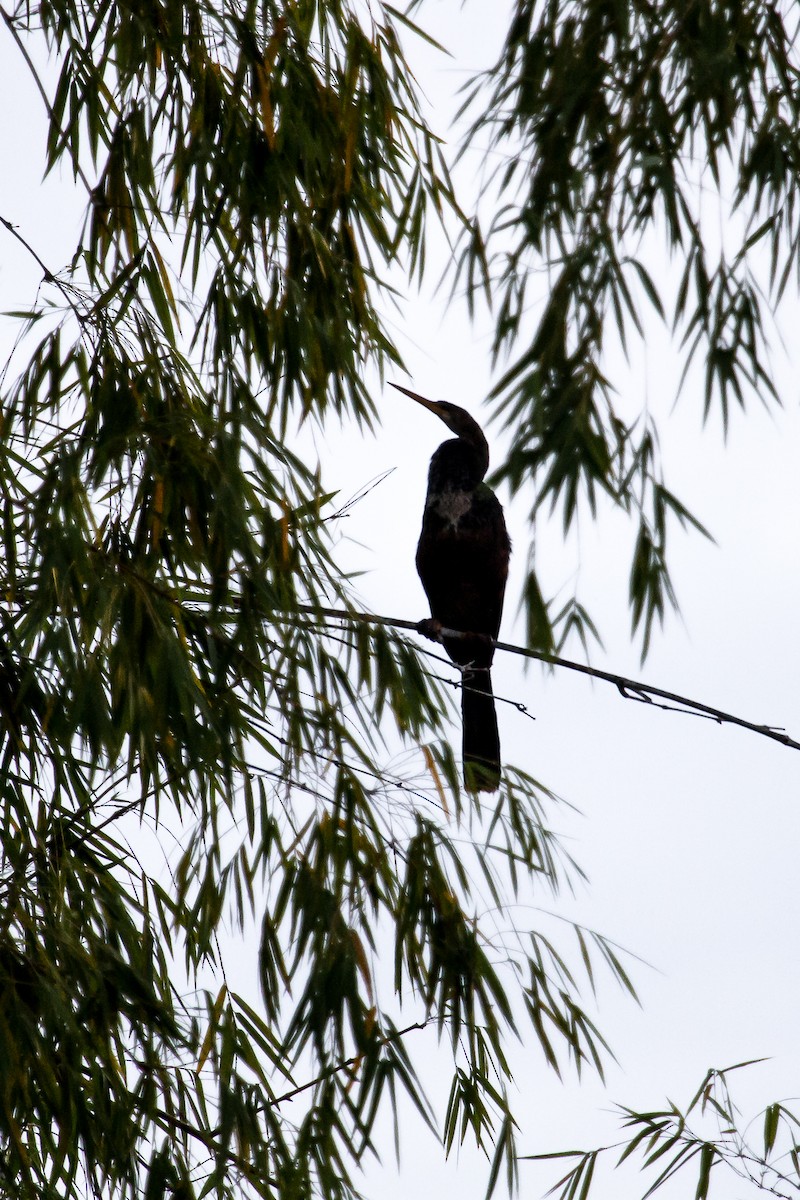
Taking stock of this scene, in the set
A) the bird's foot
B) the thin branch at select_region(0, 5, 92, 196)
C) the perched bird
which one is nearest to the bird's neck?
the perched bird

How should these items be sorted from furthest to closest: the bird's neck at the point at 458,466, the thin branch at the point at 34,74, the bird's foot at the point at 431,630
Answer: the bird's neck at the point at 458,466 < the bird's foot at the point at 431,630 < the thin branch at the point at 34,74

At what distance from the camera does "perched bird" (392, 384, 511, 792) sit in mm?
4395

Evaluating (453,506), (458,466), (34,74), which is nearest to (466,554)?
(453,506)

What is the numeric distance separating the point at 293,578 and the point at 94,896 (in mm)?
652

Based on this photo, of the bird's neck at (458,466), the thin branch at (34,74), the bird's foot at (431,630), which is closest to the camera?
the thin branch at (34,74)

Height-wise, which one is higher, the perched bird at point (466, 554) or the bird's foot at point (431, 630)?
the perched bird at point (466, 554)

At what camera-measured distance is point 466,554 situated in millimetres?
4402

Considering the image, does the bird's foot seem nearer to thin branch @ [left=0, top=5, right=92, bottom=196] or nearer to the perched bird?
the perched bird

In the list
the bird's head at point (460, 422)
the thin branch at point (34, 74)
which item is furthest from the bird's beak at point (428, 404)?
the thin branch at point (34, 74)

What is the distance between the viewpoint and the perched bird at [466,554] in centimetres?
439

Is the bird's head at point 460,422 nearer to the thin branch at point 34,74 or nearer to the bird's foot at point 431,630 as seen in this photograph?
the bird's foot at point 431,630

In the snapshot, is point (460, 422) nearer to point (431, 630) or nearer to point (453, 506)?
point (453, 506)

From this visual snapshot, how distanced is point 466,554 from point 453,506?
15cm

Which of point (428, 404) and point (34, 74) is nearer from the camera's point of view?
point (34, 74)
